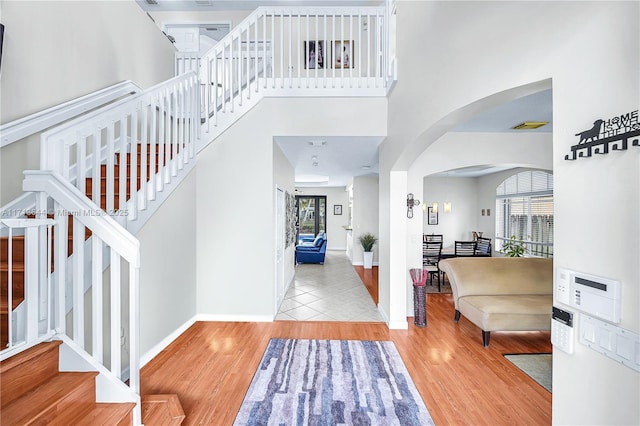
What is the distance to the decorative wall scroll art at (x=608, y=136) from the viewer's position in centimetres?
98

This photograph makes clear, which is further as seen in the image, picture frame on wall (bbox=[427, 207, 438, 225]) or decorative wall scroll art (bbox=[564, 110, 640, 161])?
picture frame on wall (bbox=[427, 207, 438, 225])

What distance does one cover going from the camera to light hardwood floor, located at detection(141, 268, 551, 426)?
2.15 metres

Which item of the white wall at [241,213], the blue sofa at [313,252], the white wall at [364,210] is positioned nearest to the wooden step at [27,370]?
the white wall at [241,213]

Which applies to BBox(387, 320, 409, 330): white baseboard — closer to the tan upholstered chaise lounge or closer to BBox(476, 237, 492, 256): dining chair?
the tan upholstered chaise lounge

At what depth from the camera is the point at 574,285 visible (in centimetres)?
123

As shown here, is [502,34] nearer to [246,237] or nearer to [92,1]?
[246,237]

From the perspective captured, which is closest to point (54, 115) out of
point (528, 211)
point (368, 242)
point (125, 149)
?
point (125, 149)

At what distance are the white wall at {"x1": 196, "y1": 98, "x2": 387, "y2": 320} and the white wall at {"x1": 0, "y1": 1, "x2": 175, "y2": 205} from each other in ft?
4.51

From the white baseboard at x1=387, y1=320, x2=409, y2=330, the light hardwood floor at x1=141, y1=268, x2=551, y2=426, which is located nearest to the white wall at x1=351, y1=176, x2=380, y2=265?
the light hardwood floor at x1=141, y1=268, x2=551, y2=426

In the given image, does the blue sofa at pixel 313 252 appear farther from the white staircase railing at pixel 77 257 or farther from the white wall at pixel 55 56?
the white staircase railing at pixel 77 257

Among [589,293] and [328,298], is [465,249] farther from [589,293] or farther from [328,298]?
[589,293]

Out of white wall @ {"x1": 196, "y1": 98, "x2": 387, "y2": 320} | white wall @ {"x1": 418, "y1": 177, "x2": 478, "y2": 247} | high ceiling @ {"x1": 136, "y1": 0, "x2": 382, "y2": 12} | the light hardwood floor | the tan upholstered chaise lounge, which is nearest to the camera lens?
the light hardwood floor

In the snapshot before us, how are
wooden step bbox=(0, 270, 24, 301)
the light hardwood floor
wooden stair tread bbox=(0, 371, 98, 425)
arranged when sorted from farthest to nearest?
1. the light hardwood floor
2. wooden step bbox=(0, 270, 24, 301)
3. wooden stair tread bbox=(0, 371, 98, 425)

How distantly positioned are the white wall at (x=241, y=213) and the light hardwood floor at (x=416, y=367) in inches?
13.6
